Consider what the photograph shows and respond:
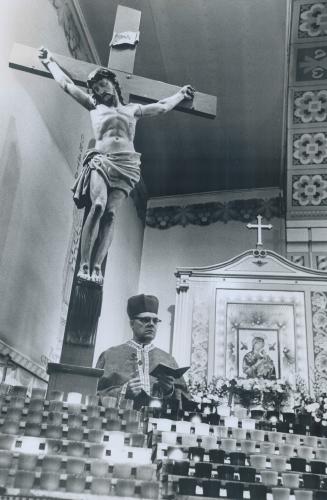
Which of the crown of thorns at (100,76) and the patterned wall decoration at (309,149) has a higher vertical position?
the patterned wall decoration at (309,149)

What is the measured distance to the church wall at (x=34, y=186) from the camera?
4.07 metres

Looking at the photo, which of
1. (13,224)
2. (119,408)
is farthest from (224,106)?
(119,408)

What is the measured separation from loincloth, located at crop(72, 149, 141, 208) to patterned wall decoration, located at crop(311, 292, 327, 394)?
128 inches

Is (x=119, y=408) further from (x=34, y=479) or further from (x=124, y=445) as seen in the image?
(x=34, y=479)

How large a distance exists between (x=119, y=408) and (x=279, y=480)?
88 centimetres

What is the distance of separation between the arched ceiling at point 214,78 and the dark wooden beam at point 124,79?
1872 mm

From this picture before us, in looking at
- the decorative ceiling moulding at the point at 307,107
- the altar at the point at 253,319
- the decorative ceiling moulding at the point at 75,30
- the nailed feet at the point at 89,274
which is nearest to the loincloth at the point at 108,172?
the nailed feet at the point at 89,274

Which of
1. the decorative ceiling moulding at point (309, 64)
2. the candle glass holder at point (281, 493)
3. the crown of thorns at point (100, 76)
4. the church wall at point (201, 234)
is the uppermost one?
the decorative ceiling moulding at point (309, 64)

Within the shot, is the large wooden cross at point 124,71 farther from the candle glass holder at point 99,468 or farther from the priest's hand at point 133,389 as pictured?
the candle glass holder at point 99,468

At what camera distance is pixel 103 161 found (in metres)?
3.46

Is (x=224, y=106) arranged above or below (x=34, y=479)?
above

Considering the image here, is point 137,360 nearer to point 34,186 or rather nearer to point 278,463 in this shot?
point 34,186

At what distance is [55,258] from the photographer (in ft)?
16.3

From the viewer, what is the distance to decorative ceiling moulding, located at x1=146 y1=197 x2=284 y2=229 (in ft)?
25.5
